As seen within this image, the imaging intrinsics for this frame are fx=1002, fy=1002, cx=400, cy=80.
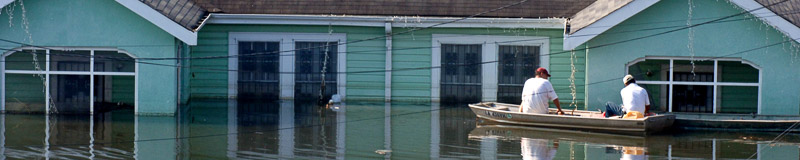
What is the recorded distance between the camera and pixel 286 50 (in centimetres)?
2442

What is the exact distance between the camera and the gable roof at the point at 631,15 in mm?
20703

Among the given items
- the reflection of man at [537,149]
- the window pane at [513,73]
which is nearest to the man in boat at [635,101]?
the reflection of man at [537,149]

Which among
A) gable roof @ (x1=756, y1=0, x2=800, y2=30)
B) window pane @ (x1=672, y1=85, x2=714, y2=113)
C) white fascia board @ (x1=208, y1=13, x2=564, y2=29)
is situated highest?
gable roof @ (x1=756, y1=0, x2=800, y2=30)

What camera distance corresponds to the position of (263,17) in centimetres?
2369

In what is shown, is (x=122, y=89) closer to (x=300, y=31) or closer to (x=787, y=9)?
(x=300, y=31)

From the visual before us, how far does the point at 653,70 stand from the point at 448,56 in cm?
496

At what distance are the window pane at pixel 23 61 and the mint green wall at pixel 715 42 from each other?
1190 cm

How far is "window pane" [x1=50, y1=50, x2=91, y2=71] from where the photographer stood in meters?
21.5

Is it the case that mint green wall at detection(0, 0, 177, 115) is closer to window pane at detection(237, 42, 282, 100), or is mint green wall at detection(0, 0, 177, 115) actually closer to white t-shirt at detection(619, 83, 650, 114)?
window pane at detection(237, 42, 282, 100)

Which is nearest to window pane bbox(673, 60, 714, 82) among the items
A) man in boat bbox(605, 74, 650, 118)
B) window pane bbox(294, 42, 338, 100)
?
man in boat bbox(605, 74, 650, 118)

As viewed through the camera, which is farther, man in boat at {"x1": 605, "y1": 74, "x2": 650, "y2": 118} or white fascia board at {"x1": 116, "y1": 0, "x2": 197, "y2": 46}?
white fascia board at {"x1": 116, "y1": 0, "x2": 197, "y2": 46}

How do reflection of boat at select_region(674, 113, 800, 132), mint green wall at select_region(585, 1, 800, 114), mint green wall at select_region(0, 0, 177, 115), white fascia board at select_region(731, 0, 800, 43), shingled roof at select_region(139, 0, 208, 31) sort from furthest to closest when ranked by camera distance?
mint green wall at select_region(585, 1, 800, 114) < white fascia board at select_region(731, 0, 800, 43) < mint green wall at select_region(0, 0, 177, 115) < shingled roof at select_region(139, 0, 208, 31) < reflection of boat at select_region(674, 113, 800, 132)

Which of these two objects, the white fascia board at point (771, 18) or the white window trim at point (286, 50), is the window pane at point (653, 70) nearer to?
the white fascia board at point (771, 18)

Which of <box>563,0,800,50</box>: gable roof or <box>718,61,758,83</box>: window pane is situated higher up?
<box>563,0,800,50</box>: gable roof
